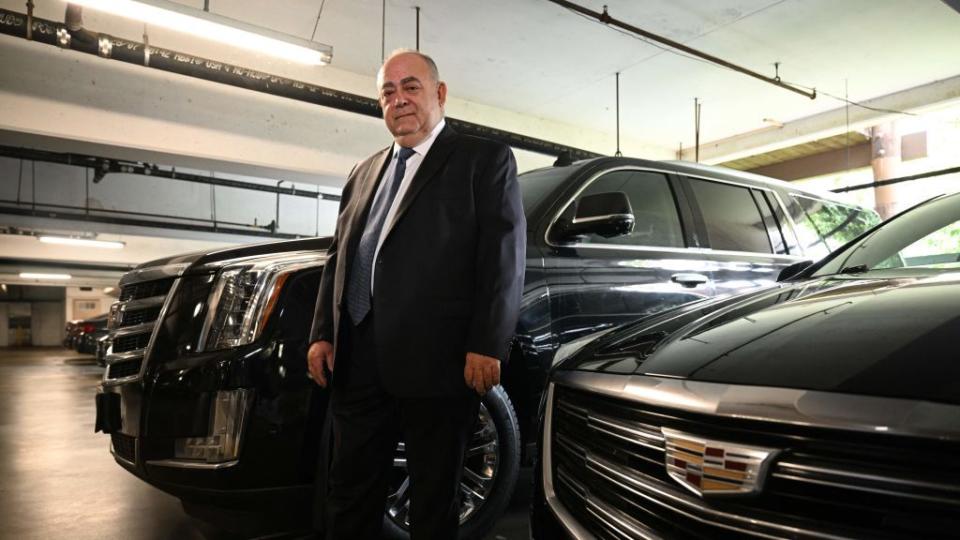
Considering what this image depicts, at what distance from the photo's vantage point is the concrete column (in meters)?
9.71

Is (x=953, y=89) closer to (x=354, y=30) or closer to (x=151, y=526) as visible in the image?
(x=354, y=30)

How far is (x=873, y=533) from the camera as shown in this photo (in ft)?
2.22

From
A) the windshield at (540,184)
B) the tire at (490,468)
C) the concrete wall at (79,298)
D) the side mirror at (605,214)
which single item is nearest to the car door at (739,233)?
the windshield at (540,184)

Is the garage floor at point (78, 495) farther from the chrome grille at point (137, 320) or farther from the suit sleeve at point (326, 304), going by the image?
the suit sleeve at point (326, 304)

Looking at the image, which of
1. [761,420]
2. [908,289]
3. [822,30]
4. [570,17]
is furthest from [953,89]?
[761,420]

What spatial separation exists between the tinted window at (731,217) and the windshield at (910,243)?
Answer: 1.02 metres

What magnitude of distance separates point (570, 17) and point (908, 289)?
5382 mm

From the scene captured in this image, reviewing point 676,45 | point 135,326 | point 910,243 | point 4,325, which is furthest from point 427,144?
point 4,325

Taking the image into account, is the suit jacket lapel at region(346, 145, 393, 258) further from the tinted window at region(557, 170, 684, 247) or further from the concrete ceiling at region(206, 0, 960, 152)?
the concrete ceiling at region(206, 0, 960, 152)

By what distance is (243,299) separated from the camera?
1944 millimetres

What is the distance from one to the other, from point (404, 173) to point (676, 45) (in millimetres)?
5558

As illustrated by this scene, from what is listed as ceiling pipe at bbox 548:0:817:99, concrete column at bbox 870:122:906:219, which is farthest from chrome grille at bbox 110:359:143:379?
concrete column at bbox 870:122:906:219

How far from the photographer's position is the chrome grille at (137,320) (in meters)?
2.13

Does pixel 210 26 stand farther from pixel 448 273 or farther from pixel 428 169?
pixel 448 273
